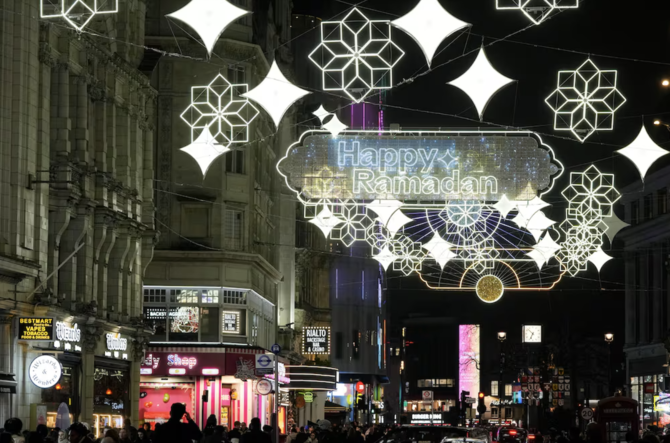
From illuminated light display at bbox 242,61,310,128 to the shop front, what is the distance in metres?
29.4

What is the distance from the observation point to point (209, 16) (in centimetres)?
1920

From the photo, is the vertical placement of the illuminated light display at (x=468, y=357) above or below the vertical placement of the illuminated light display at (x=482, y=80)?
below

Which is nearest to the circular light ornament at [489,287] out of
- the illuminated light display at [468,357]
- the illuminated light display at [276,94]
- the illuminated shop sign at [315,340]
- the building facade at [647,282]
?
the illuminated shop sign at [315,340]

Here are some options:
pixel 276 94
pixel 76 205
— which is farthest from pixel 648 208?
pixel 276 94

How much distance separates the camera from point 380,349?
121812mm

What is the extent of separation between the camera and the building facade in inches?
3433

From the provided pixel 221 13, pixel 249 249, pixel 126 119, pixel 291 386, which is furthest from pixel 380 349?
pixel 221 13

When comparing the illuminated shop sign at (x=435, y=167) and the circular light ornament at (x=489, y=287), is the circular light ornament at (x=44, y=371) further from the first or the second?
the circular light ornament at (x=489, y=287)

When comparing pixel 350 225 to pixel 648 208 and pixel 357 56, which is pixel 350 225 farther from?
pixel 648 208

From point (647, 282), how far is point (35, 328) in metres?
68.0

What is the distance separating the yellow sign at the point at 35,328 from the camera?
31.0m

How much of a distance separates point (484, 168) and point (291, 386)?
1348 inches

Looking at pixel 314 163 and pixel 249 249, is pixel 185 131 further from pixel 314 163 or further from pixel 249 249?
pixel 314 163

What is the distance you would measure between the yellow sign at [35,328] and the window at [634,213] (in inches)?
2648
